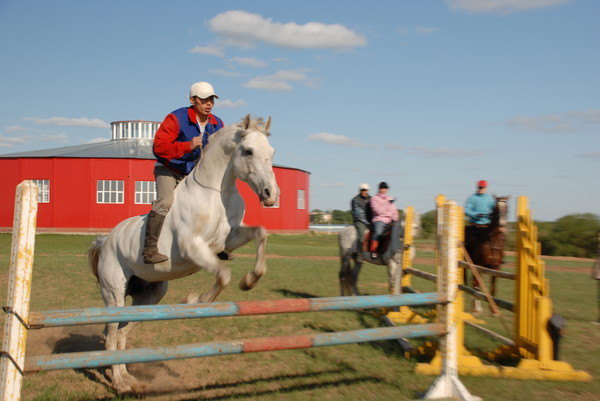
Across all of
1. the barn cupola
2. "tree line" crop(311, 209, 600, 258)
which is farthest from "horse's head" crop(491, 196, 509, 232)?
the barn cupola

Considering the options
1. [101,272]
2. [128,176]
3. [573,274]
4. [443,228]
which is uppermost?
[128,176]

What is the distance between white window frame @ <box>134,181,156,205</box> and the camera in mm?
31156

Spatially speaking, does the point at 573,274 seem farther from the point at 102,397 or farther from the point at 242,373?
the point at 102,397

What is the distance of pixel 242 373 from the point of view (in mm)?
4867

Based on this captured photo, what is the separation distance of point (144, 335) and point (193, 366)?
5.21ft

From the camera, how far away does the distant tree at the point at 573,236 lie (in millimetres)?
23500

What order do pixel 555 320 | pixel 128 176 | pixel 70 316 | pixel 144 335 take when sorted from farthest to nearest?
1. pixel 128 176
2. pixel 144 335
3. pixel 555 320
4. pixel 70 316

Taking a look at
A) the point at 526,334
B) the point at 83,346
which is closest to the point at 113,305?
the point at 83,346

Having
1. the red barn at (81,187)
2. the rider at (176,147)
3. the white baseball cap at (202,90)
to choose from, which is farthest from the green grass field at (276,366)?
the red barn at (81,187)

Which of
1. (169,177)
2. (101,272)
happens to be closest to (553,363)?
(169,177)

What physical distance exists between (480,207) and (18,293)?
816cm

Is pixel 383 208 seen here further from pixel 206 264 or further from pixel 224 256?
pixel 206 264

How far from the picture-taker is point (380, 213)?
9.37 m

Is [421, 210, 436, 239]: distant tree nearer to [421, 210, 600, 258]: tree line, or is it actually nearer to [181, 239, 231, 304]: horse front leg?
[421, 210, 600, 258]: tree line
